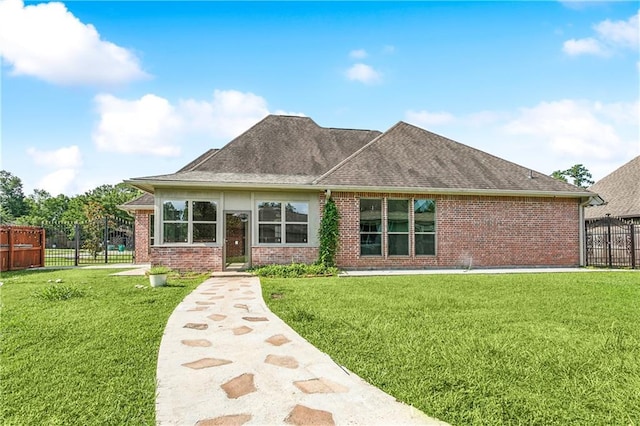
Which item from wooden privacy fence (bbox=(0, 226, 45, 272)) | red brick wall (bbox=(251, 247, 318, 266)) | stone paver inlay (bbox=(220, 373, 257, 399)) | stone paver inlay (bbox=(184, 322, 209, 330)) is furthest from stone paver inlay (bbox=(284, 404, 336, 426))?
wooden privacy fence (bbox=(0, 226, 45, 272))

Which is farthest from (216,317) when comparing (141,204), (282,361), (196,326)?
(141,204)

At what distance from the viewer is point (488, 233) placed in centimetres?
1376

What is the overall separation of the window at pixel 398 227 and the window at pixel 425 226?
36 cm

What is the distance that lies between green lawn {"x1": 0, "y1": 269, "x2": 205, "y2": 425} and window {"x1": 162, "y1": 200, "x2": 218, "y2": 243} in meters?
4.80

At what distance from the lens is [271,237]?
12.6 m

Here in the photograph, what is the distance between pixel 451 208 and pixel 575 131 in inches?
513

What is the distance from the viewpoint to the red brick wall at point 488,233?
12.9 meters

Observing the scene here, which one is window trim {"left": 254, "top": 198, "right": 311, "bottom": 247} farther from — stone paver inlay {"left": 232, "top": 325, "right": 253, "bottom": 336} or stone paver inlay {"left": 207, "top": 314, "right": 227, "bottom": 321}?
stone paver inlay {"left": 232, "top": 325, "right": 253, "bottom": 336}

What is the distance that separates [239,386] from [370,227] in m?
10.3

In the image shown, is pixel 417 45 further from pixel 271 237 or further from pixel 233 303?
pixel 233 303

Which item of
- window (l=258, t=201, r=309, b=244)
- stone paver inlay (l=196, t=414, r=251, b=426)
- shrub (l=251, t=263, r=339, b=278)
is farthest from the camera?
window (l=258, t=201, r=309, b=244)

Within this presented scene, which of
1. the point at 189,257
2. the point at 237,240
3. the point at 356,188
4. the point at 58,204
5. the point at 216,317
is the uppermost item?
the point at 58,204

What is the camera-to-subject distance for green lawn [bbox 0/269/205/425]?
2.68m

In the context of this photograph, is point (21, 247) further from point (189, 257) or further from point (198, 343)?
point (198, 343)
